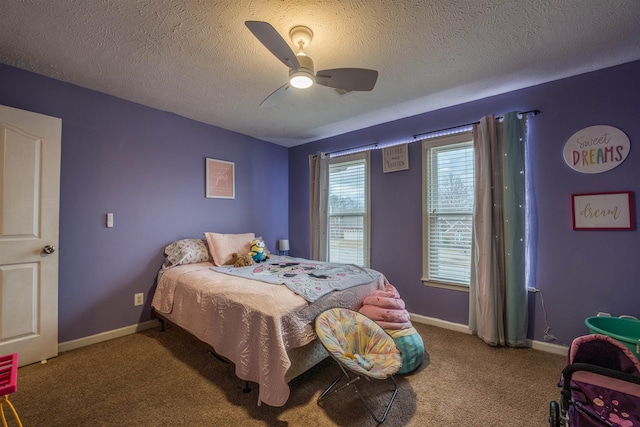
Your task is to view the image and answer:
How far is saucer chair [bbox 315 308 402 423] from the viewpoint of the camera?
61.2 inches

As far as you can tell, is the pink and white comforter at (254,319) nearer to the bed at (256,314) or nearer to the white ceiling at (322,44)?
the bed at (256,314)

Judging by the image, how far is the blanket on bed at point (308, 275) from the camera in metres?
1.99

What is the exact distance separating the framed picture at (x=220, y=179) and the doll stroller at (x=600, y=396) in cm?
356

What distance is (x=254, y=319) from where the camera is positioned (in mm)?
1682

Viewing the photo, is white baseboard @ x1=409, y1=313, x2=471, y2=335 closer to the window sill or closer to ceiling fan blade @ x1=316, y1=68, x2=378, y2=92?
the window sill

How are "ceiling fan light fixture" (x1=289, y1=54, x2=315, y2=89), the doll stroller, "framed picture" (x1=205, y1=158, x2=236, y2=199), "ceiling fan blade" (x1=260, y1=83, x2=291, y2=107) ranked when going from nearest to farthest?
the doll stroller < "ceiling fan light fixture" (x1=289, y1=54, x2=315, y2=89) < "ceiling fan blade" (x1=260, y1=83, x2=291, y2=107) < "framed picture" (x1=205, y1=158, x2=236, y2=199)

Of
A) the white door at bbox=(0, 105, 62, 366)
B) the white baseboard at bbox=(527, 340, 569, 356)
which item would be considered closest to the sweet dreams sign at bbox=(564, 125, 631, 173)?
the white baseboard at bbox=(527, 340, 569, 356)

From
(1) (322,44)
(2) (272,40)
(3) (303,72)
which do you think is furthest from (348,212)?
(2) (272,40)

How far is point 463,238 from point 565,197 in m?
0.92

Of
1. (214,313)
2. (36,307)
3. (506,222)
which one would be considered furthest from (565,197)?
(36,307)

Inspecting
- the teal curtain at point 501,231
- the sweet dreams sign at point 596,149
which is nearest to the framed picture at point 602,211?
the sweet dreams sign at point 596,149

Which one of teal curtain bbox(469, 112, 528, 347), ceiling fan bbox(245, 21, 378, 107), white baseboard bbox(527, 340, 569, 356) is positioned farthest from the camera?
teal curtain bbox(469, 112, 528, 347)

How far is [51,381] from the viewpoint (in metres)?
1.92

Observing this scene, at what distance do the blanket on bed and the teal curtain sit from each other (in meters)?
1.08
